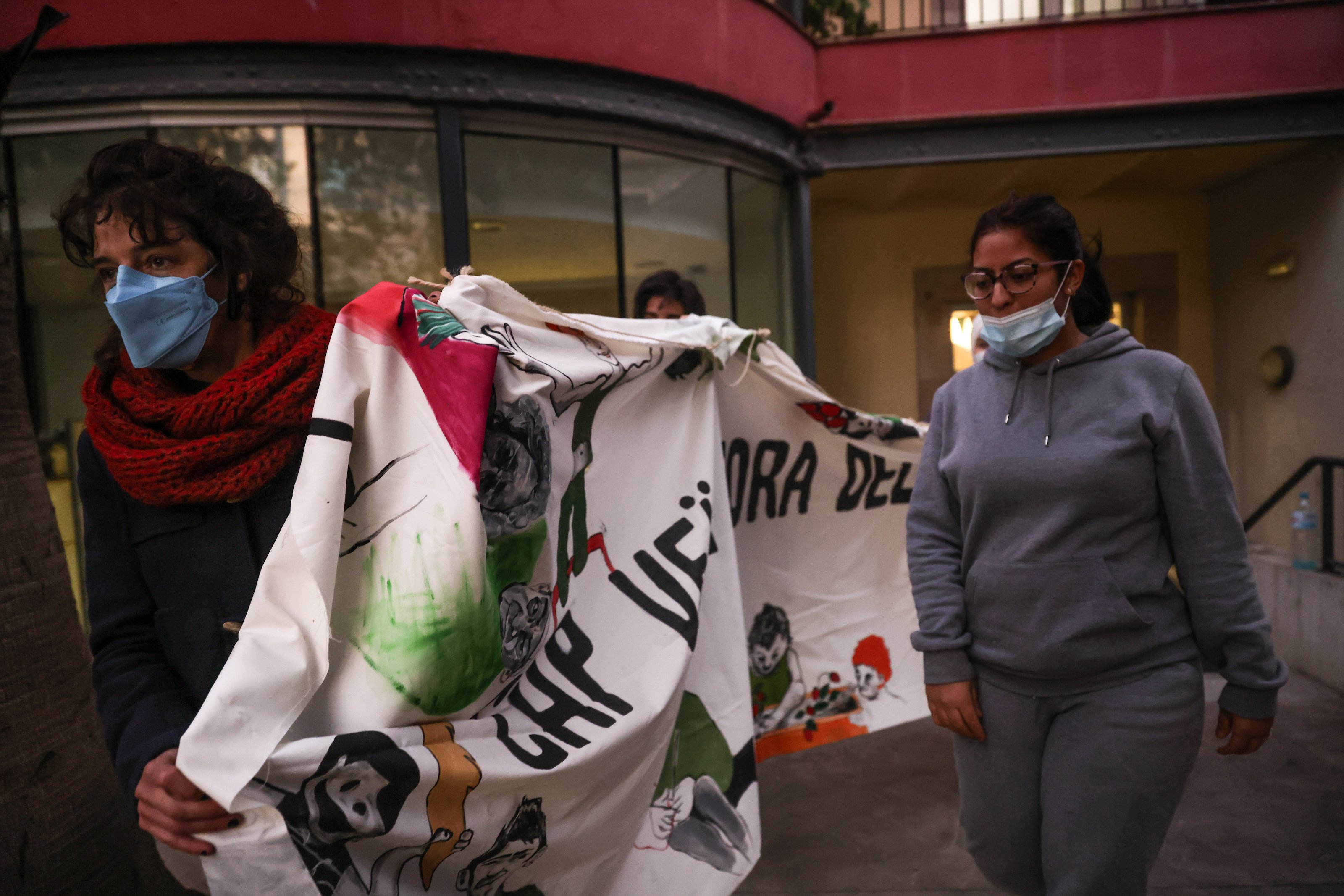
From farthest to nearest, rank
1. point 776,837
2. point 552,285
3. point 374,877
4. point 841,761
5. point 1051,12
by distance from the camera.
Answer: point 1051,12 < point 552,285 < point 841,761 < point 776,837 < point 374,877

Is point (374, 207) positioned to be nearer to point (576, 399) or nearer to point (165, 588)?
point (576, 399)

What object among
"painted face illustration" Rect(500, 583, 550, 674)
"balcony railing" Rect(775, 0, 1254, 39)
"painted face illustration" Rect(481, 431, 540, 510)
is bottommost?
"painted face illustration" Rect(500, 583, 550, 674)

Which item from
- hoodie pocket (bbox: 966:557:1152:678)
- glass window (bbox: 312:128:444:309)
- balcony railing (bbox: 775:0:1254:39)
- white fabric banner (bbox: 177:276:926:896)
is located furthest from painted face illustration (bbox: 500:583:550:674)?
balcony railing (bbox: 775:0:1254:39)

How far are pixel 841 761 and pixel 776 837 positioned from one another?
3.02 ft

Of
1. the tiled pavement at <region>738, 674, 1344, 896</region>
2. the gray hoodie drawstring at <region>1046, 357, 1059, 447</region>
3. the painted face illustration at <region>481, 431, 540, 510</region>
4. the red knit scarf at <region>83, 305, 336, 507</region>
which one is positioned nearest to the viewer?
the red knit scarf at <region>83, 305, 336, 507</region>

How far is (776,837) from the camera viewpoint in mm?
3893

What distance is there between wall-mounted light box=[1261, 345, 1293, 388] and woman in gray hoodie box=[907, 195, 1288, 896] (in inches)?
319

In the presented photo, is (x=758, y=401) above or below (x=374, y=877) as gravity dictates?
above

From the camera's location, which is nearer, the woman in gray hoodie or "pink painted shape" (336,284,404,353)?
"pink painted shape" (336,284,404,353)

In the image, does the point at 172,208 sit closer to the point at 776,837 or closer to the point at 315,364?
the point at 315,364

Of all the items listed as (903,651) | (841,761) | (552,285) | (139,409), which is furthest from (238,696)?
(552,285)

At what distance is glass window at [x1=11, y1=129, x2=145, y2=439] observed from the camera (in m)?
5.86

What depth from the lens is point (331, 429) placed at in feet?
5.16

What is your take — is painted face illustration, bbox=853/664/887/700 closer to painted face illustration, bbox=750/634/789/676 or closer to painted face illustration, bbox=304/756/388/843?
painted face illustration, bbox=750/634/789/676
